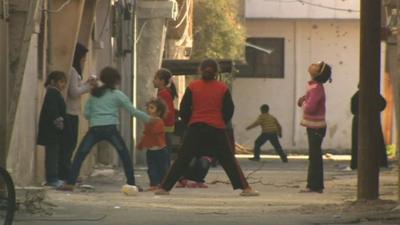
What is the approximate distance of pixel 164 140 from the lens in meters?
16.7

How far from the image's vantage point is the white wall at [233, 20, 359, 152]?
1767 inches

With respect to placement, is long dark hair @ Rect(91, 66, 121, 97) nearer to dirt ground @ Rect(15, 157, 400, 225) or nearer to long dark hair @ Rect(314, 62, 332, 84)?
dirt ground @ Rect(15, 157, 400, 225)

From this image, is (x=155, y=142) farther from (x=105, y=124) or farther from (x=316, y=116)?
(x=316, y=116)

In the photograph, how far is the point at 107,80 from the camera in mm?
15594

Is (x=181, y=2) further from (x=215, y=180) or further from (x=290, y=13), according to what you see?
(x=215, y=180)

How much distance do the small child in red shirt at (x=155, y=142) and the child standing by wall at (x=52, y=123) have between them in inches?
45.4

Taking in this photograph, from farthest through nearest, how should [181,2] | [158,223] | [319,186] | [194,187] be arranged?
[181,2]
[194,187]
[319,186]
[158,223]

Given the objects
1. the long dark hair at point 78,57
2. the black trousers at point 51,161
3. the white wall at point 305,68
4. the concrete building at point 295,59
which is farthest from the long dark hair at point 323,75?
the white wall at point 305,68

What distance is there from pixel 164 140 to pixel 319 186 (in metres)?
2.22

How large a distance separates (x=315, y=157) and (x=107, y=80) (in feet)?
9.35

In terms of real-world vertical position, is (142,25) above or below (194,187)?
above

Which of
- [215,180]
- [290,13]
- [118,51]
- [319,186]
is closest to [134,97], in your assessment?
[118,51]

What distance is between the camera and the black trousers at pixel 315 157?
15727mm

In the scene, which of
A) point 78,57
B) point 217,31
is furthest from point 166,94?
point 217,31
